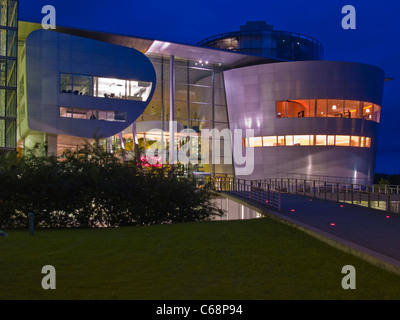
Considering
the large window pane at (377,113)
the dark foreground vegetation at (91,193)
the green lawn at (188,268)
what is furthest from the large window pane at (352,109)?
the green lawn at (188,268)

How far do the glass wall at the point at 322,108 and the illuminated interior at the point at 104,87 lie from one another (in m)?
13.2

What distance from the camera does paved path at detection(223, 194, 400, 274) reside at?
907 centimetres

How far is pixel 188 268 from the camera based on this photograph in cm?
782

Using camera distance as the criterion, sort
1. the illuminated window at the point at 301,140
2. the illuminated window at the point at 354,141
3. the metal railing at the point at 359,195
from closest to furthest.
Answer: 1. the metal railing at the point at 359,195
2. the illuminated window at the point at 301,140
3. the illuminated window at the point at 354,141

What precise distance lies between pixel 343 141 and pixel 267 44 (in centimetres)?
2472

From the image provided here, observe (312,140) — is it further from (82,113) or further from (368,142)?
(82,113)

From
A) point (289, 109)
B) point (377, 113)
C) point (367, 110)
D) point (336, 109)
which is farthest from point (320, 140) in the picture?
point (377, 113)

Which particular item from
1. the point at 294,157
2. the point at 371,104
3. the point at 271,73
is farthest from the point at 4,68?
the point at 371,104

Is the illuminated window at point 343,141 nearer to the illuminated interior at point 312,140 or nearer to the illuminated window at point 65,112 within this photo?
the illuminated interior at point 312,140

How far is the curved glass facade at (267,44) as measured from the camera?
201 ft

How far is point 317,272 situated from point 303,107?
3612 cm
